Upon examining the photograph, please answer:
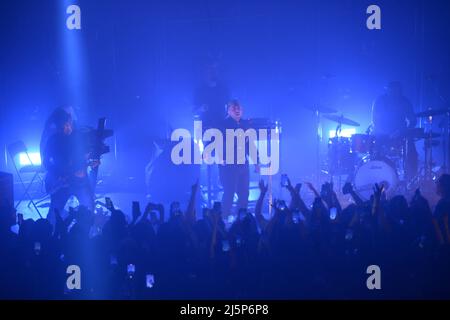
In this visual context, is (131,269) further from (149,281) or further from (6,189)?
(6,189)

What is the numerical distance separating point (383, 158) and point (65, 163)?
4.49 m

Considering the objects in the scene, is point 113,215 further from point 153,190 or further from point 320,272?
point 153,190

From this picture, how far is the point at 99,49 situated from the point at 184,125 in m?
2.17

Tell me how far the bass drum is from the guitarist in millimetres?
3869

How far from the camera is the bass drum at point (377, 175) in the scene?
705 cm

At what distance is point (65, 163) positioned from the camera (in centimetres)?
591

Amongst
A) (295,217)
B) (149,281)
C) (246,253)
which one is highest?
(295,217)

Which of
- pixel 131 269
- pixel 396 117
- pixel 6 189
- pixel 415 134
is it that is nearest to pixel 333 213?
pixel 131 269

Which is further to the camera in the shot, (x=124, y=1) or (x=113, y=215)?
(x=124, y=1)

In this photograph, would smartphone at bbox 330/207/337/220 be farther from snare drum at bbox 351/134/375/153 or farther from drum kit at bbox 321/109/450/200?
snare drum at bbox 351/134/375/153

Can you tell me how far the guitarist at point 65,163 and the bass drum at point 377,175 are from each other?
387 centimetres

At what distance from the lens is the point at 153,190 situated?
716 centimetres
